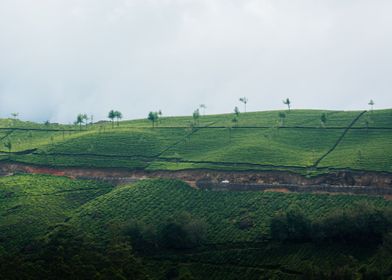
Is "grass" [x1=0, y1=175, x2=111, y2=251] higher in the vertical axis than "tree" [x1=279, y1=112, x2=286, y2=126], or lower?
lower

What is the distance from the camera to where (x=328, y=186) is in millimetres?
119125

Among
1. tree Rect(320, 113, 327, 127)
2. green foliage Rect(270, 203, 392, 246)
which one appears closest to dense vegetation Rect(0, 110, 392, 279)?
green foliage Rect(270, 203, 392, 246)

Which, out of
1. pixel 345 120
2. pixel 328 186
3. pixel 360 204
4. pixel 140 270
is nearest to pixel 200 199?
pixel 328 186

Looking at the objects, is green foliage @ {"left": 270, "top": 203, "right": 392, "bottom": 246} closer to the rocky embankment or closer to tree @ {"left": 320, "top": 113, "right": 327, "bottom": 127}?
the rocky embankment

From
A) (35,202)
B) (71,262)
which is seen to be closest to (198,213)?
(35,202)

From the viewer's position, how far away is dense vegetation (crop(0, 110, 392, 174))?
133 m

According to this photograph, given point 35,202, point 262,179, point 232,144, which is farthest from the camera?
point 232,144

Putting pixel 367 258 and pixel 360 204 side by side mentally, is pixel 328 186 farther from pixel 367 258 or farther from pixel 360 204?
pixel 367 258

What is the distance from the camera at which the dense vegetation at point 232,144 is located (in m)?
133

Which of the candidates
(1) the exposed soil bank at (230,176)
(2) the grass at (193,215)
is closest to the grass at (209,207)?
(2) the grass at (193,215)

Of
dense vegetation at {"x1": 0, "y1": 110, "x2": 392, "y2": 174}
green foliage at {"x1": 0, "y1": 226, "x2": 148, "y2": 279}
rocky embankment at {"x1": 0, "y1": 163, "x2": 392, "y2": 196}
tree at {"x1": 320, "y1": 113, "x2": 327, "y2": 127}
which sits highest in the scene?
tree at {"x1": 320, "y1": 113, "x2": 327, "y2": 127}

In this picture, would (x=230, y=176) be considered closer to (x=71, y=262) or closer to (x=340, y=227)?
(x=340, y=227)

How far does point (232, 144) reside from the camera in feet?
498

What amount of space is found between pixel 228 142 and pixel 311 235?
57.1 meters
